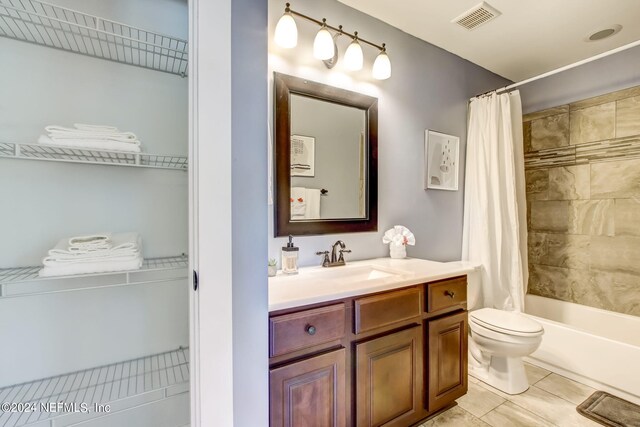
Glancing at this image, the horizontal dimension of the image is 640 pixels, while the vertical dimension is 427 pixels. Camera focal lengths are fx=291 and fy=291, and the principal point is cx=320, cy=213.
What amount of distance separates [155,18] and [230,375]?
1.46m

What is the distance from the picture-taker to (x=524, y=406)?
177 centimetres

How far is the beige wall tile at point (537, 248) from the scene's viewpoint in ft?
9.33

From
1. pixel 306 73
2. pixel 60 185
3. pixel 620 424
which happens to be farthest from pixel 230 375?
pixel 620 424

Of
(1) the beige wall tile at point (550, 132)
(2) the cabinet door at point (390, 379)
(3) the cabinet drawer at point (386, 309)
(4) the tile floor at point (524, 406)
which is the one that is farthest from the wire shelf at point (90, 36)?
(1) the beige wall tile at point (550, 132)

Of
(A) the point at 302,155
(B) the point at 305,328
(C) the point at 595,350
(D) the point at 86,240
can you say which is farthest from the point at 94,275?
(C) the point at 595,350

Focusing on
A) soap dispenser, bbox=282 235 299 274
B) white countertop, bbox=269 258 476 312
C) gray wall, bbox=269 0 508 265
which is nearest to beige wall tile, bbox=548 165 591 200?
gray wall, bbox=269 0 508 265

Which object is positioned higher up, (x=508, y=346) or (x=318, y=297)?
(x=318, y=297)

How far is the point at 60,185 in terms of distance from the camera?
3.68ft

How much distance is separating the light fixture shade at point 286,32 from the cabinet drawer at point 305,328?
1392 mm

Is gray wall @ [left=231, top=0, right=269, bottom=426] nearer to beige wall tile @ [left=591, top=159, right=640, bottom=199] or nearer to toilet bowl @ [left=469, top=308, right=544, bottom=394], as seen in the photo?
toilet bowl @ [left=469, top=308, right=544, bottom=394]

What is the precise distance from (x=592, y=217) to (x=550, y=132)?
0.86 metres

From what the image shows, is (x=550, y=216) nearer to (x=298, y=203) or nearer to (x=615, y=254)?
(x=615, y=254)

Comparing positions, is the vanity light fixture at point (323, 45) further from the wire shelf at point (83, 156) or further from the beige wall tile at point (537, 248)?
the beige wall tile at point (537, 248)

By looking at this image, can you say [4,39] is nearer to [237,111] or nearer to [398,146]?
[237,111]
